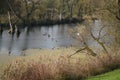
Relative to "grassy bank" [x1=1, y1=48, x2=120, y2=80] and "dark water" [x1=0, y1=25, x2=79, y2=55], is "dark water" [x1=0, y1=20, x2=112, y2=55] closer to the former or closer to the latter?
"dark water" [x1=0, y1=25, x2=79, y2=55]

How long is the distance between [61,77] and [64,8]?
86.0m

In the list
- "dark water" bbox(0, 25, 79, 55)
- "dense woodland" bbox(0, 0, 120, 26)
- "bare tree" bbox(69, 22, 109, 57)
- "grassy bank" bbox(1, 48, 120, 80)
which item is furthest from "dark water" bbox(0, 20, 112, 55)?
"dense woodland" bbox(0, 0, 120, 26)

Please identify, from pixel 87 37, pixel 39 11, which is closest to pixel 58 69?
pixel 87 37

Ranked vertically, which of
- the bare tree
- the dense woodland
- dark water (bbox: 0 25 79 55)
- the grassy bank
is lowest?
the dense woodland

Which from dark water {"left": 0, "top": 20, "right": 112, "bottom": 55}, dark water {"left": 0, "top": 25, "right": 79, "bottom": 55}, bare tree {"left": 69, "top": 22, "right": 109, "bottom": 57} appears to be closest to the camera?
bare tree {"left": 69, "top": 22, "right": 109, "bottom": 57}

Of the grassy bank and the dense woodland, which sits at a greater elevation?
the grassy bank

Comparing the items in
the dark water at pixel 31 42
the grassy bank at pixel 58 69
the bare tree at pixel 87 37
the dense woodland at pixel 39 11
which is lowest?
the dense woodland at pixel 39 11

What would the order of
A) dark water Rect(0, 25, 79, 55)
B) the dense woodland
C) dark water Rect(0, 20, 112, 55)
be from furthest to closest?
the dense woodland → dark water Rect(0, 25, 79, 55) → dark water Rect(0, 20, 112, 55)

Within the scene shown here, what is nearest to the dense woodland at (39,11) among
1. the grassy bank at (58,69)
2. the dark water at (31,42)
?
the dark water at (31,42)

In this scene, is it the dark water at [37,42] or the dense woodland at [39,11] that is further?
the dense woodland at [39,11]

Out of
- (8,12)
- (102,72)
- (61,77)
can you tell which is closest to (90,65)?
(102,72)

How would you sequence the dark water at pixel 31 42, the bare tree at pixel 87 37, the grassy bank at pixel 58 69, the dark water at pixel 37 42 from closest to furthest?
the grassy bank at pixel 58 69 < the bare tree at pixel 87 37 < the dark water at pixel 37 42 < the dark water at pixel 31 42

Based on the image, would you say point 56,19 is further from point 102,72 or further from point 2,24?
point 102,72

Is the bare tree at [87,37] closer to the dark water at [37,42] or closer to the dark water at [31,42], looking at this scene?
the dark water at [37,42]
